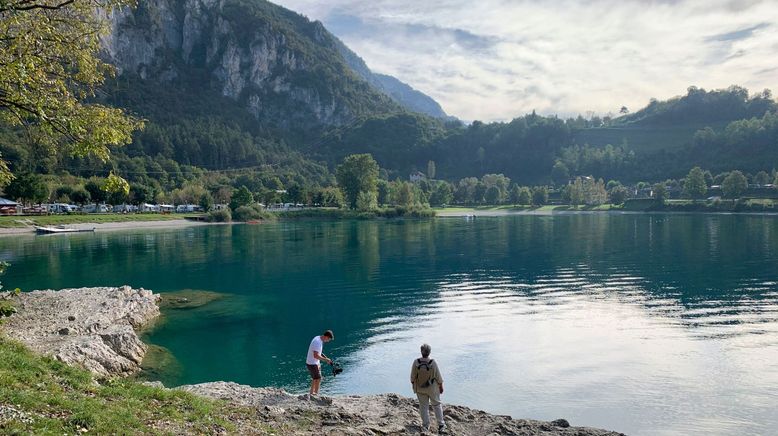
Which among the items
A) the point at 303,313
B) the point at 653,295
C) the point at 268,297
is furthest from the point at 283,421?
the point at 653,295

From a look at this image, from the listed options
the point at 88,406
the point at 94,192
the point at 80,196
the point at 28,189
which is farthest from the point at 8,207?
the point at 88,406

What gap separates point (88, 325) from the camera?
30141mm

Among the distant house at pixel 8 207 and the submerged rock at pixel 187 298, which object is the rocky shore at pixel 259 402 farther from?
the distant house at pixel 8 207

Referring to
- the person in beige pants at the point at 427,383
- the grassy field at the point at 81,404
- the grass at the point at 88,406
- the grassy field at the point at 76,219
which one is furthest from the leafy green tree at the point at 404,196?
the grassy field at the point at 81,404

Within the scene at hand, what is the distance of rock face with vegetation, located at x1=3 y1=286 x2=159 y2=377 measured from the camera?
23750 mm

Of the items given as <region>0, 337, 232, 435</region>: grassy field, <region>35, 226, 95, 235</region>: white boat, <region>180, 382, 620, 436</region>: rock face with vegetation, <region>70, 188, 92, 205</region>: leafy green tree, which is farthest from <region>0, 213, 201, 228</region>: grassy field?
<region>0, 337, 232, 435</region>: grassy field

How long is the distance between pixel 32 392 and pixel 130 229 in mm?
142731

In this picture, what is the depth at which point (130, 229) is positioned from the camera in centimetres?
14200

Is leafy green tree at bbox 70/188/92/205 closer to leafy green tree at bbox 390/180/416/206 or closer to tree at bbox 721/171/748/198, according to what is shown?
leafy green tree at bbox 390/180/416/206

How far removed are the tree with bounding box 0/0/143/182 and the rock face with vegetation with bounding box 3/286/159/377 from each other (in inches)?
412

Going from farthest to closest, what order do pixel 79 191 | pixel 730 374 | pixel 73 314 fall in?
pixel 79 191
pixel 73 314
pixel 730 374

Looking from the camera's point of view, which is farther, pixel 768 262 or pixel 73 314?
pixel 768 262

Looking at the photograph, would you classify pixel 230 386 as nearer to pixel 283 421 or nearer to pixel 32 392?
pixel 283 421

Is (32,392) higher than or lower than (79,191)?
lower
